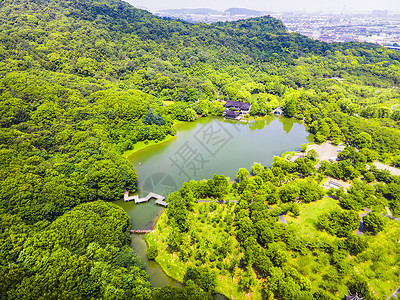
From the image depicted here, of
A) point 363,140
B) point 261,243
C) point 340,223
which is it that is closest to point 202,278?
point 261,243

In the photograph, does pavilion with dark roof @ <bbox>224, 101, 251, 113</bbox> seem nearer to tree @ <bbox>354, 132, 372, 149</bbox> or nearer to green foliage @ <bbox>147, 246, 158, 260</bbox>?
tree @ <bbox>354, 132, 372, 149</bbox>

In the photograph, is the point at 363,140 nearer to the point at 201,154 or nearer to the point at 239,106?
the point at 239,106

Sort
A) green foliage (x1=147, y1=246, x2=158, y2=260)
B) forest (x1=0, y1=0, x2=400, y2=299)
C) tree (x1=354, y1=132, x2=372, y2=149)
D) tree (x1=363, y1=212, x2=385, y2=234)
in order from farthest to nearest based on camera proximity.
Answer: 1. tree (x1=354, y1=132, x2=372, y2=149)
2. tree (x1=363, y1=212, x2=385, y2=234)
3. green foliage (x1=147, y1=246, x2=158, y2=260)
4. forest (x1=0, y1=0, x2=400, y2=299)

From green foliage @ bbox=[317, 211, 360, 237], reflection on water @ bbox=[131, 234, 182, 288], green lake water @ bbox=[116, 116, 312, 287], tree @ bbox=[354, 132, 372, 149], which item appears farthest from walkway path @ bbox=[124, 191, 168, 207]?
tree @ bbox=[354, 132, 372, 149]

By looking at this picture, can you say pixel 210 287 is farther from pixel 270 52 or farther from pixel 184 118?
pixel 270 52

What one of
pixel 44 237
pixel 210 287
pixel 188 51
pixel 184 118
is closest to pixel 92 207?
pixel 44 237

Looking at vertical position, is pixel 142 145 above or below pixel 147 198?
above
